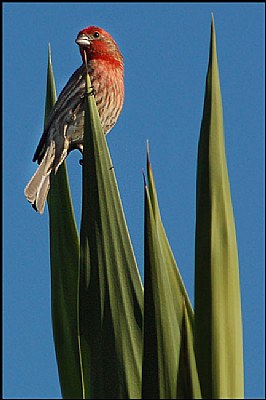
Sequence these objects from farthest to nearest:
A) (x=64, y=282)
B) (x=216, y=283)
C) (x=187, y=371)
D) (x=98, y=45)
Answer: (x=98, y=45)
(x=64, y=282)
(x=216, y=283)
(x=187, y=371)

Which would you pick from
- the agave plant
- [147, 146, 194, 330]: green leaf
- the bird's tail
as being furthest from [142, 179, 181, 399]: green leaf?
the bird's tail

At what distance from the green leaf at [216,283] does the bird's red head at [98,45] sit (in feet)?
11.7

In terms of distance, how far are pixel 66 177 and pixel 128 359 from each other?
4.22 ft

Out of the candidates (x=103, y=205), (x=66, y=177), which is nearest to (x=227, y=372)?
(x=103, y=205)

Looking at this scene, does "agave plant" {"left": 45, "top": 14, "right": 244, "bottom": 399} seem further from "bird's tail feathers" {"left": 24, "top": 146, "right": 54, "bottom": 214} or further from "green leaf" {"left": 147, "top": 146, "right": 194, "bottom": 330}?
"bird's tail feathers" {"left": 24, "top": 146, "right": 54, "bottom": 214}

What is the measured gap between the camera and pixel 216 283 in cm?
228

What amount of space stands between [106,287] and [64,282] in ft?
1.95

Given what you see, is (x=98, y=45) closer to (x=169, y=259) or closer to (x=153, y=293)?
(x=169, y=259)

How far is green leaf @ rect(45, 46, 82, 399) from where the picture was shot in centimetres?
277

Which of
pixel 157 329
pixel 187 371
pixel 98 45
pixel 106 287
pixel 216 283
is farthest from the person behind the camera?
pixel 98 45

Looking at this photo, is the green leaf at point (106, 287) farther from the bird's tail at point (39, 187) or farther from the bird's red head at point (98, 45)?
the bird's red head at point (98, 45)

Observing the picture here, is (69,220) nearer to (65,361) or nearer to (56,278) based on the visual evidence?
(56,278)

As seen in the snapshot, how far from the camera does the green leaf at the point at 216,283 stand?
7.44 feet

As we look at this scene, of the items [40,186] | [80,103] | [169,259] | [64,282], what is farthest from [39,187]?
[169,259]
